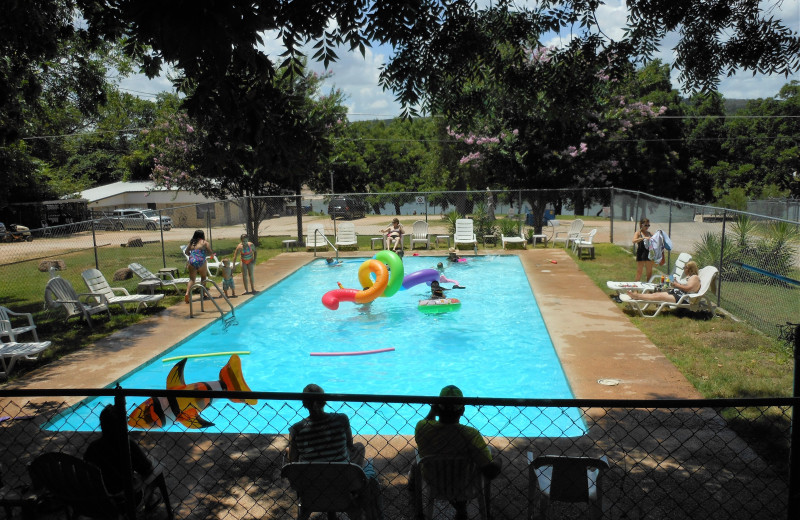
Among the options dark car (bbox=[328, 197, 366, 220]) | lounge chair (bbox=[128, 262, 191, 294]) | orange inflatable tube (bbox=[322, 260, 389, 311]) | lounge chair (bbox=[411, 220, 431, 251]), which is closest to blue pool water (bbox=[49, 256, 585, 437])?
orange inflatable tube (bbox=[322, 260, 389, 311])

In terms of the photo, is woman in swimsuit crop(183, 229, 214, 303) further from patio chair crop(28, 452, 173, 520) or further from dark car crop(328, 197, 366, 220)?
dark car crop(328, 197, 366, 220)

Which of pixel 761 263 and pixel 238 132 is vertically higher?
pixel 238 132

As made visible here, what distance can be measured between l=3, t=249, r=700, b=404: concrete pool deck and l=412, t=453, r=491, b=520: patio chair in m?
3.90

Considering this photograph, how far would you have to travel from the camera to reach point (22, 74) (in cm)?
983

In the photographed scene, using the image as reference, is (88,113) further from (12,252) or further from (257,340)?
(12,252)

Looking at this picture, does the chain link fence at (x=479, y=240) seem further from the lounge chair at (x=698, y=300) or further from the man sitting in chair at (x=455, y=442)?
the man sitting in chair at (x=455, y=442)

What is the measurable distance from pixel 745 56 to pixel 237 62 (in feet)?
18.3

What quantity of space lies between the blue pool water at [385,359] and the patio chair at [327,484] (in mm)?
3058

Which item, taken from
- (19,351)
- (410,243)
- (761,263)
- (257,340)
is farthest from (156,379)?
(410,243)

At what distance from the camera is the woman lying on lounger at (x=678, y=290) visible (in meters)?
11.9

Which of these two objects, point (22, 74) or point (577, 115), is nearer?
point (577, 115)

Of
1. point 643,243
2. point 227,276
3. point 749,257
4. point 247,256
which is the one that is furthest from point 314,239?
point 749,257

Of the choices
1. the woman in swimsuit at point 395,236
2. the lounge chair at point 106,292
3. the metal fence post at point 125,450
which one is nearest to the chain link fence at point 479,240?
the lounge chair at point 106,292

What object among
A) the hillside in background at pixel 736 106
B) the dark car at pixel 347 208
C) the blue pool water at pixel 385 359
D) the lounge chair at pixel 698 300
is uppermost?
the hillside in background at pixel 736 106
